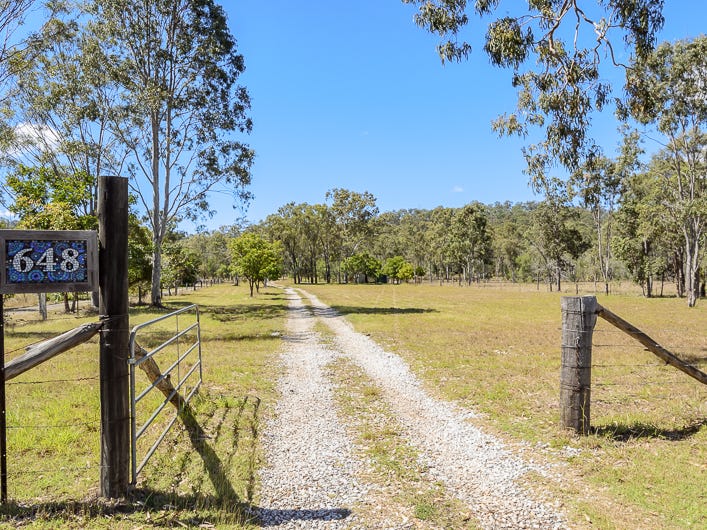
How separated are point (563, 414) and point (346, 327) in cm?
1204

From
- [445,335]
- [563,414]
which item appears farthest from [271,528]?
[445,335]

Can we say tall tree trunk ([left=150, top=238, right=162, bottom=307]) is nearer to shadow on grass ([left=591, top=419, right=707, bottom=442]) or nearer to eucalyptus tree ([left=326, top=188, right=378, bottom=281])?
shadow on grass ([left=591, top=419, right=707, bottom=442])

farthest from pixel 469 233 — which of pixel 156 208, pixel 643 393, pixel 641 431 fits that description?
pixel 641 431

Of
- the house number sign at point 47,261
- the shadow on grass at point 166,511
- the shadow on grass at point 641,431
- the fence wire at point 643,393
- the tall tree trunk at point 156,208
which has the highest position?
the tall tree trunk at point 156,208

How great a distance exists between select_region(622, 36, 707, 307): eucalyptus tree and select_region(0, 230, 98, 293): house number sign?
1738 cm

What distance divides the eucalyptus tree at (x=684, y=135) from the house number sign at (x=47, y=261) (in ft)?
57.0

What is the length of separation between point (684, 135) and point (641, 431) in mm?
30563

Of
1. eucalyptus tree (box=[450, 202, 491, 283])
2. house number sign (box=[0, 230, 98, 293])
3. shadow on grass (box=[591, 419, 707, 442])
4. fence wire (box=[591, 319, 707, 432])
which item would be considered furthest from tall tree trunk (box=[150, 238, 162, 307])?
eucalyptus tree (box=[450, 202, 491, 283])

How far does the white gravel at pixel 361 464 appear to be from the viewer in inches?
151

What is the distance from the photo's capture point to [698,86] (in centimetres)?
2355

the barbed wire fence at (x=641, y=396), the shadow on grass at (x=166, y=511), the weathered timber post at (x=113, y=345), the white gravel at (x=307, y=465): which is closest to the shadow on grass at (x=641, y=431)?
the barbed wire fence at (x=641, y=396)

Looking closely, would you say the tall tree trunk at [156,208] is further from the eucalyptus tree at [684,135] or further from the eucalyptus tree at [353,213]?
the eucalyptus tree at [353,213]

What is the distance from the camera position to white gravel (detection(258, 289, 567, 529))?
385cm

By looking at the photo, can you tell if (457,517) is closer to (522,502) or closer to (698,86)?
(522,502)
